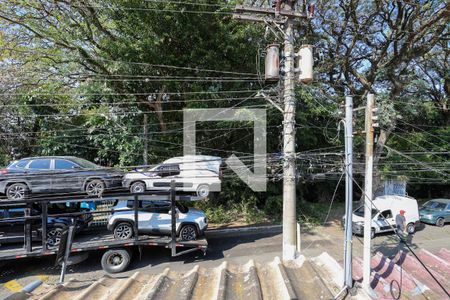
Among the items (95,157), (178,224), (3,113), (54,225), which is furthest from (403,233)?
(3,113)

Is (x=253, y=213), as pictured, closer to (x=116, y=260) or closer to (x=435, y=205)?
(x=116, y=260)

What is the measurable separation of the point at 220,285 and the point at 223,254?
315 inches

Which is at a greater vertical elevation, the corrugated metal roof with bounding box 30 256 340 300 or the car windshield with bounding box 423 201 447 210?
the corrugated metal roof with bounding box 30 256 340 300

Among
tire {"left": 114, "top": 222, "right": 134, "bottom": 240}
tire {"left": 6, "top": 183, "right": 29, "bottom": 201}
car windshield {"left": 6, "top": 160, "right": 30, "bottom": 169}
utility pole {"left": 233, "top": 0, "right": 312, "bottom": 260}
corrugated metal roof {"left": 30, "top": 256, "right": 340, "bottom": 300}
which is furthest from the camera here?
tire {"left": 114, "top": 222, "right": 134, "bottom": 240}

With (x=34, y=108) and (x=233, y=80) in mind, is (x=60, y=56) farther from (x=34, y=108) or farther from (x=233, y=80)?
(x=233, y=80)

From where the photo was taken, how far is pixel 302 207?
18.6 m

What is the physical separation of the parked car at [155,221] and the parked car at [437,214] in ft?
47.9

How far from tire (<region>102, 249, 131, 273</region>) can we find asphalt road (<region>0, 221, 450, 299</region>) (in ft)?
0.90

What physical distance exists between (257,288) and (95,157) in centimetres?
1626

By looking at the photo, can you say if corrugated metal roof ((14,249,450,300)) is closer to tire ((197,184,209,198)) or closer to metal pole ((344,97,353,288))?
metal pole ((344,97,353,288))

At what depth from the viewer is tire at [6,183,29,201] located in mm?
9906

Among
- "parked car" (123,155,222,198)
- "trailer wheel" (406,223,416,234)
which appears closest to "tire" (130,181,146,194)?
"parked car" (123,155,222,198)

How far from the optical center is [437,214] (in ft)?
57.4

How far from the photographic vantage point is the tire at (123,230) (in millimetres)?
10627
